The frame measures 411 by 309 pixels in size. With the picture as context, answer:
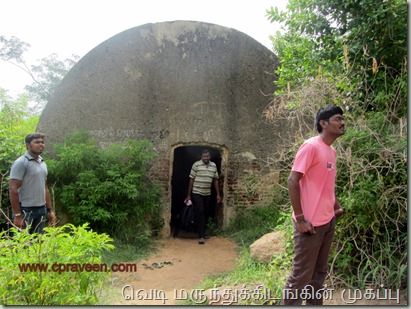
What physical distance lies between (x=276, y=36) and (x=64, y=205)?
837 cm

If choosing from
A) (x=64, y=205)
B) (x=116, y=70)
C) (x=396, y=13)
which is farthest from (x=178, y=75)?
(x=396, y=13)

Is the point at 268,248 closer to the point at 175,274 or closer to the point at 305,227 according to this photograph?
the point at 175,274

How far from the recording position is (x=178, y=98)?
717cm

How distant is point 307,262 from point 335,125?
1.13 metres

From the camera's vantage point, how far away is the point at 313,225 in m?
2.76

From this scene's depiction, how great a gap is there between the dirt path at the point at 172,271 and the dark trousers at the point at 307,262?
170cm

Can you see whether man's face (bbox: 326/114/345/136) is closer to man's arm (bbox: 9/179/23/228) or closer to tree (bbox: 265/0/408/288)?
tree (bbox: 265/0/408/288)

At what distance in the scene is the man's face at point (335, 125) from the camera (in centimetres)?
288

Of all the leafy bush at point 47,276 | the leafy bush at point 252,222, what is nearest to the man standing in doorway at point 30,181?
the leafy bush at point 47,276

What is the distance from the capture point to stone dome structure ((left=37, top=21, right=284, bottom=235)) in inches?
275

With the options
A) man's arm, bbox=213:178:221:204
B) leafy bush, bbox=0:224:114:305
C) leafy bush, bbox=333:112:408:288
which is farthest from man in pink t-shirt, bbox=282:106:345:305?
man's arm, bbox=213:178:221:204

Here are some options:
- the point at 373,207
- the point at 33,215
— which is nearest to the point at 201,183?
the point at 33,215

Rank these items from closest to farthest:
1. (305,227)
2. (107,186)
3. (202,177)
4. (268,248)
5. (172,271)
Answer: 1. (305,227)
2. (268,248)
3. (172,271)
4. (107,186)
5. (202,177)

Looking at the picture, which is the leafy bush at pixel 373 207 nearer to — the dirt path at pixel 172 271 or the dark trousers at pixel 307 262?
the dark trousers at pixel 307 262
